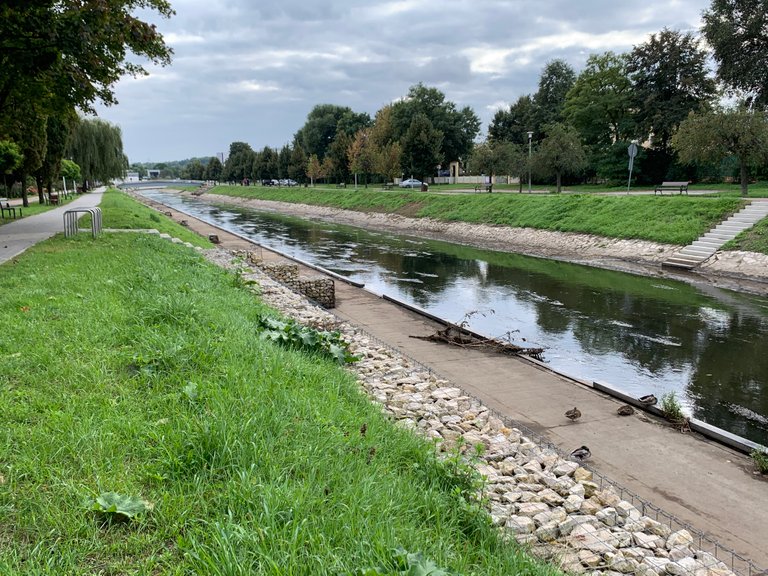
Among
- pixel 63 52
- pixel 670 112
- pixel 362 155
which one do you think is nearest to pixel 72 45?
pixel 63 52

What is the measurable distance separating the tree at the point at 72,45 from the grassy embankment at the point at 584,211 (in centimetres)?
2297

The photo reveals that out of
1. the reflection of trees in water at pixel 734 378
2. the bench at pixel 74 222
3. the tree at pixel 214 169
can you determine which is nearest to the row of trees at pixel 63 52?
the bench at pixel 74 222

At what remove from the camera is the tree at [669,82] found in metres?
50.7

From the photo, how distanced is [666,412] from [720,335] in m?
7.56

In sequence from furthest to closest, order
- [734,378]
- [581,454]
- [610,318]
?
[610,318]
[734,378]
[581,454]

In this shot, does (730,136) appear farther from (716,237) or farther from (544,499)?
(544,499)

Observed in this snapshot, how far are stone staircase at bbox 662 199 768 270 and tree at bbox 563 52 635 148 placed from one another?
34137 millimetres

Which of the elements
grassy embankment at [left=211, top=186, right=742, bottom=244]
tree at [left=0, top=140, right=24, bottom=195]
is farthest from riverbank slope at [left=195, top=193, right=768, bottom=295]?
tree at [left=0, top=140, right=24, bottom=195]

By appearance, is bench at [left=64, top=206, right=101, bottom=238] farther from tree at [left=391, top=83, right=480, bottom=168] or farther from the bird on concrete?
tree at [left=391, top=83, right=480, bottom=168]

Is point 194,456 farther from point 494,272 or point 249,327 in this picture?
point 494,272

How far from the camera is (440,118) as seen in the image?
84750 millimetres

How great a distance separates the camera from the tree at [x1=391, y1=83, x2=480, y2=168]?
83.7m

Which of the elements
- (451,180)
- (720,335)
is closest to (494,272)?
(720,335)

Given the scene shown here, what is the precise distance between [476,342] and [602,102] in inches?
2123
